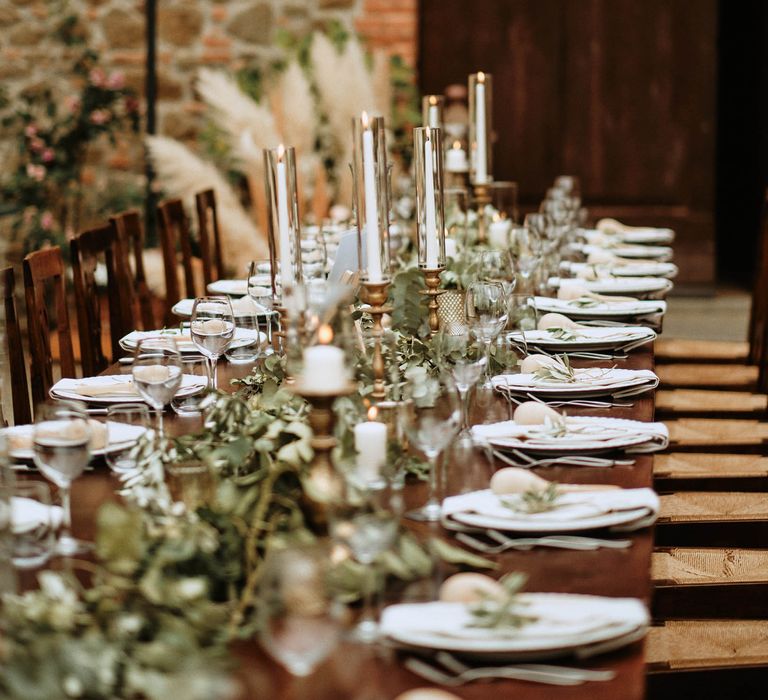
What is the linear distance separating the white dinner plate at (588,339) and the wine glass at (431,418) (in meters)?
0.92

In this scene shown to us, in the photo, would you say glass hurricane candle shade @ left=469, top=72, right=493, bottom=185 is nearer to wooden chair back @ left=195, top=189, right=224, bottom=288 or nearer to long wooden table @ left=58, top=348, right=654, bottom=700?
wooden chair back @ left=195, top=189, right=224, bottom=288

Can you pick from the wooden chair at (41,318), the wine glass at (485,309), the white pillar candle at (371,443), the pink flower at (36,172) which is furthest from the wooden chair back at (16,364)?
the pink flower at (36,172)

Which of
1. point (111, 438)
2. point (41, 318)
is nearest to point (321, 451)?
point (111, 438)

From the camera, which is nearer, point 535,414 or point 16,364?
point 535,414

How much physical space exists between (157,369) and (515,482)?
610 millimetres

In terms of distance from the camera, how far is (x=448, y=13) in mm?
6848

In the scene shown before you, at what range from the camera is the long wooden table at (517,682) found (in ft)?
3.43

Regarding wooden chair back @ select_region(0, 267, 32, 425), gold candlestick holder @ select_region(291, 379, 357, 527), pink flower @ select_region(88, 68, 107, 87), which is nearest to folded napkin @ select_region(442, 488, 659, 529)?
gold candlestick holder @ select_region(291, 379, 357, 527)

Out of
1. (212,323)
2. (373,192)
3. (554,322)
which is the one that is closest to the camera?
(373,192)

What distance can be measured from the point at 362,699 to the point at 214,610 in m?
0.17

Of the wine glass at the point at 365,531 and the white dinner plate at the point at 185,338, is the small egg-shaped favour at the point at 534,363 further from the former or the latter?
the wine glass at the point at 365,531

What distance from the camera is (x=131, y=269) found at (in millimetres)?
3625

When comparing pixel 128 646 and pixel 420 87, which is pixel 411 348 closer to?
pixel 128 646

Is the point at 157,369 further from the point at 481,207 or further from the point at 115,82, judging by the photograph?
the point at 115,82
